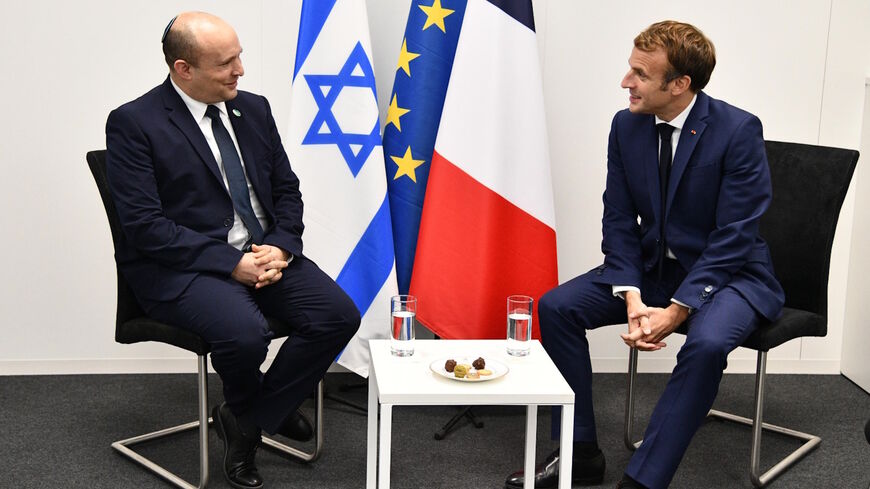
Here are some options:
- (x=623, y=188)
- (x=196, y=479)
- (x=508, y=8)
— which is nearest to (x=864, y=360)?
(x=623, y=188)

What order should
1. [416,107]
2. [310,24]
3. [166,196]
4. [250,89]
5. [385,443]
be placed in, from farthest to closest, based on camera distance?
[250,89] < [416,107] < [310,24] < [166,196] < [385,443]

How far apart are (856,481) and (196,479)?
81.2 inches

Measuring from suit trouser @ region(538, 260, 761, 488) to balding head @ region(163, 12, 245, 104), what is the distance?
1.22 m

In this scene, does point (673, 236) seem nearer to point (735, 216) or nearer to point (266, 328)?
point (735, 216)

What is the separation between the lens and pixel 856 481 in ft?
9.68

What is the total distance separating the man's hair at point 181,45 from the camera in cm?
281

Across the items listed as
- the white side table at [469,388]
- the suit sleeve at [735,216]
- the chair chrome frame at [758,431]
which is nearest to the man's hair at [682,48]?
the suit sleeve at [735,216]

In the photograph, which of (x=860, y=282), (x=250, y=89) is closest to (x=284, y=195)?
(x=250, y=89)

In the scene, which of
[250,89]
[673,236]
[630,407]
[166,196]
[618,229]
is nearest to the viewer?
[166,196]

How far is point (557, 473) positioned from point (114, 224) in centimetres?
154

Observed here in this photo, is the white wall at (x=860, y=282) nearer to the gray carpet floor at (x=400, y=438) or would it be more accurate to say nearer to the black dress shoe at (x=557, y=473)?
the gray carpet floor at (x=400, y=438)

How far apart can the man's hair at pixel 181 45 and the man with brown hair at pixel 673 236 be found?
1327 millimetres

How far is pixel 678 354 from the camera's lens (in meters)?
2.68

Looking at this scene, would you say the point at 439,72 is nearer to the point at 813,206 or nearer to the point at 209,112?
the point at 209,112
